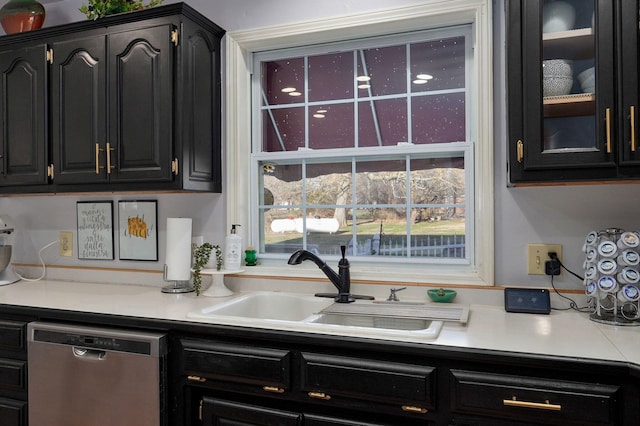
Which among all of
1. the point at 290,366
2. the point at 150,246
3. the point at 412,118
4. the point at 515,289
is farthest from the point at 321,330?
the point at 150,246

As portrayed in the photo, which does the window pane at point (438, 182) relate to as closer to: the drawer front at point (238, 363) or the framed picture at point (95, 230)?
the drawer front at point (238, 363)

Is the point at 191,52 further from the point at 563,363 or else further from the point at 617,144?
the point at 563,363

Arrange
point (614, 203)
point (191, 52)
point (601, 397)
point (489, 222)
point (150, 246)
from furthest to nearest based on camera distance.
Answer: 1. point (150, 246)
2. point (191, 52)
3. point (489, 222)
4. point (614, 203)
5. point (601, 397)

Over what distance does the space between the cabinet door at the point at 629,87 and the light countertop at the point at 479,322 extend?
0.55m

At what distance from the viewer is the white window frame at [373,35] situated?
6.74ft

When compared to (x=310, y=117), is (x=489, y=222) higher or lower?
lower

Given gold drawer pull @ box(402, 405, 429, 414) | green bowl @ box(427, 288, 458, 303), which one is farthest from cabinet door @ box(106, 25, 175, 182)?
gold drawer pull @ box(402, 405, 429, 414)

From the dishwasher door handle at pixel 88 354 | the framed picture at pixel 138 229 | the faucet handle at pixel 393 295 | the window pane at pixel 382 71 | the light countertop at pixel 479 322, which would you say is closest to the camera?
the light countertop at pixel 479 322

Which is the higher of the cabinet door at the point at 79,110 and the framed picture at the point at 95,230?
the cabinet door at the point at 79,110

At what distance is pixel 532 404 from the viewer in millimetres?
1361

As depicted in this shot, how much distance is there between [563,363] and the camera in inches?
52.7

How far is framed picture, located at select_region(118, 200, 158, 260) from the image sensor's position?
263cm

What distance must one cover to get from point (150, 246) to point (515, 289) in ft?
6.00

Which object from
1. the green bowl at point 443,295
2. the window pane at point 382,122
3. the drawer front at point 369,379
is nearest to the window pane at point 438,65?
the window pane at point 382,122
